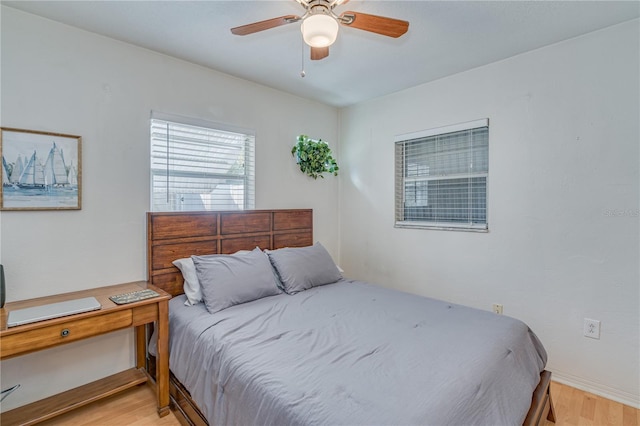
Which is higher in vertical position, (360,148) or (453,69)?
(453,69)

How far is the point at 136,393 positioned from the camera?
224cm

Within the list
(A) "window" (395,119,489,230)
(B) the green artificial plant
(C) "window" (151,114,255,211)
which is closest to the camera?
(C) "window" (151,114,255,211)

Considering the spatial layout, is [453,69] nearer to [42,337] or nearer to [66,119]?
[66,119]

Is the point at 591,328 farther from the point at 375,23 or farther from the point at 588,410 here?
the point at 375,23

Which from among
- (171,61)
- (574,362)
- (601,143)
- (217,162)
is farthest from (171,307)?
(601,143)

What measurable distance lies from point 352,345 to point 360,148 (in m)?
2.59

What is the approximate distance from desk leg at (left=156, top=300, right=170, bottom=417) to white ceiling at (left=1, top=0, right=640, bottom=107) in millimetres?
1848

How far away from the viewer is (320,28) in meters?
1.51

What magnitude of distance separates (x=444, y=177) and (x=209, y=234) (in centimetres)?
227

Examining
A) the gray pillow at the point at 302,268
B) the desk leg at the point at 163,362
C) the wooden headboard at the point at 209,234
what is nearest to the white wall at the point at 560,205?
the gray pillow at the point at 302,268

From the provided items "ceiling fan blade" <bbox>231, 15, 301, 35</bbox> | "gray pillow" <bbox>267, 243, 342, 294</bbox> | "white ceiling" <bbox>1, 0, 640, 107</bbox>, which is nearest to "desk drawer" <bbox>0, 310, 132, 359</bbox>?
"gray pillow" <bbox>267, 243, 342, 294</bbox>

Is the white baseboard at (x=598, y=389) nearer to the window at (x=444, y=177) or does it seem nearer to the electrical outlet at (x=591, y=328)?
the electrical outlet at (x=591, y=328)

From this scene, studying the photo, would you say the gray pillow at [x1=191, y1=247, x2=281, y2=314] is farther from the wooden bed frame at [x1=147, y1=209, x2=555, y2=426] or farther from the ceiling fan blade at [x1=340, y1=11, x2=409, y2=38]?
the ceiling fan blade at [x1=340, y1=11, x2=409, y2=38]

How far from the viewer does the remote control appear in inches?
75.6
